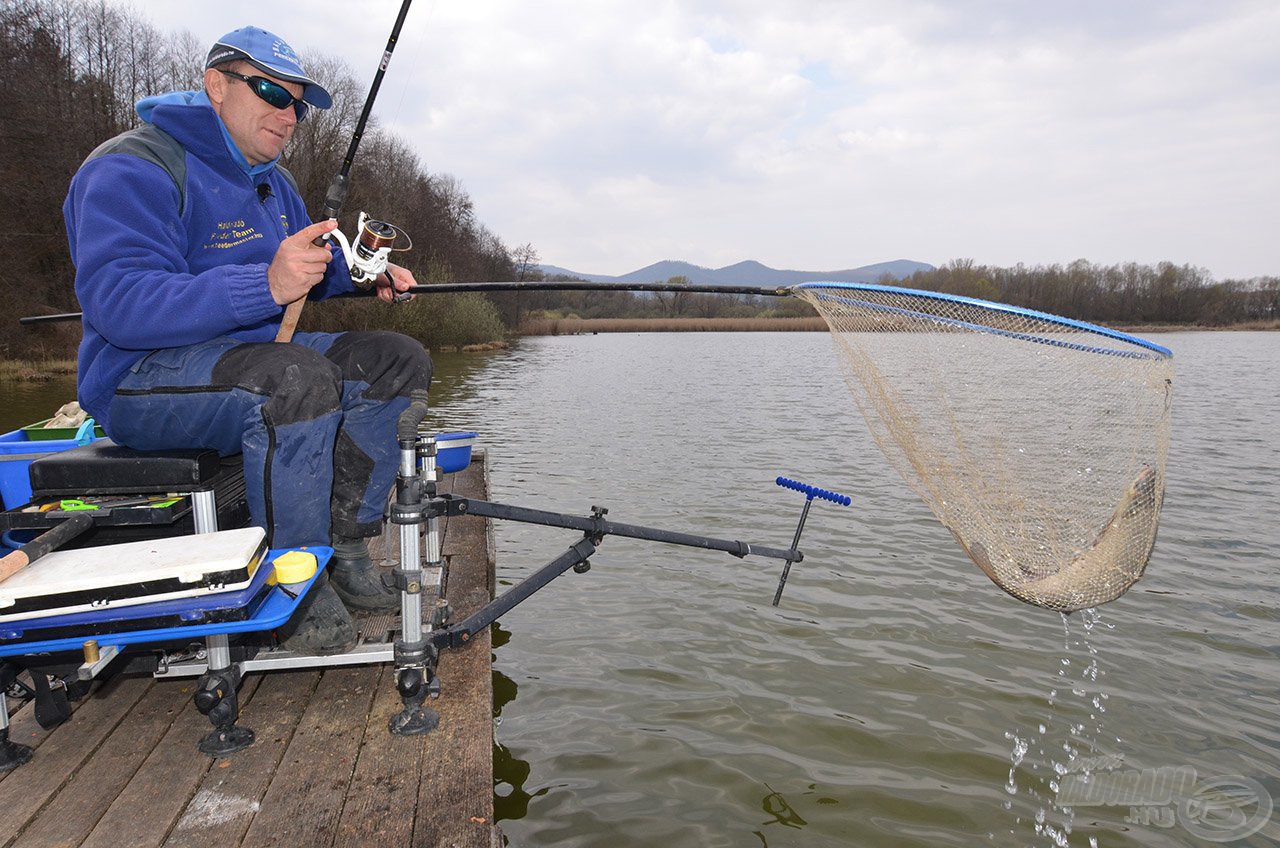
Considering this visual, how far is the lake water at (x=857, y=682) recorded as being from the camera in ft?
13.0

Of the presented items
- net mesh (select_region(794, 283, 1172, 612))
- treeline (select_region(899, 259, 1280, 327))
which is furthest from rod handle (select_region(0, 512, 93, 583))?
treeline (select_region(899, 259, 1280, 327))

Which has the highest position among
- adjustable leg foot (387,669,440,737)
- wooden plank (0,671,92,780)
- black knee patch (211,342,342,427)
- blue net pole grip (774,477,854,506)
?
black knee patch (211,342,342,427)

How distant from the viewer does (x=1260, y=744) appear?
4.60 meters

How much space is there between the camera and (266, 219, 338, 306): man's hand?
117 inches

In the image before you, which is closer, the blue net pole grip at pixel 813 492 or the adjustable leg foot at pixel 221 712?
the adjustable leg foot at pixel 221 712

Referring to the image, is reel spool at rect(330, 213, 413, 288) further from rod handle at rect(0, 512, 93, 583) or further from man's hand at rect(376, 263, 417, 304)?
rod handle at rect(0, 512, 93, 583)

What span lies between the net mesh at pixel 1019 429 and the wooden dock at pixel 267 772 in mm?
2660

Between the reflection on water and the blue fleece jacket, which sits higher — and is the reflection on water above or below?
below

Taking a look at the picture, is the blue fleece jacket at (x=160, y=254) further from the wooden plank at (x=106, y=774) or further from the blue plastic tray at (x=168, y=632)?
the wooden plank at (x=106, y=774)

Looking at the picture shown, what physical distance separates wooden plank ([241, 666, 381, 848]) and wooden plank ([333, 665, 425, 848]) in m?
0.04

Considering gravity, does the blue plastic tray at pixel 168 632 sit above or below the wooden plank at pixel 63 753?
above

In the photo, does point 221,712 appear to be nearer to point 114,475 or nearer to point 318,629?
point 318,629

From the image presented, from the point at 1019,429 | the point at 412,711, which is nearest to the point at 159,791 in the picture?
the point at 412,711

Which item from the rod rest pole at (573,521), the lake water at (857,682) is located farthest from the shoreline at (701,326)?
the rod rest pole at (573,521)
